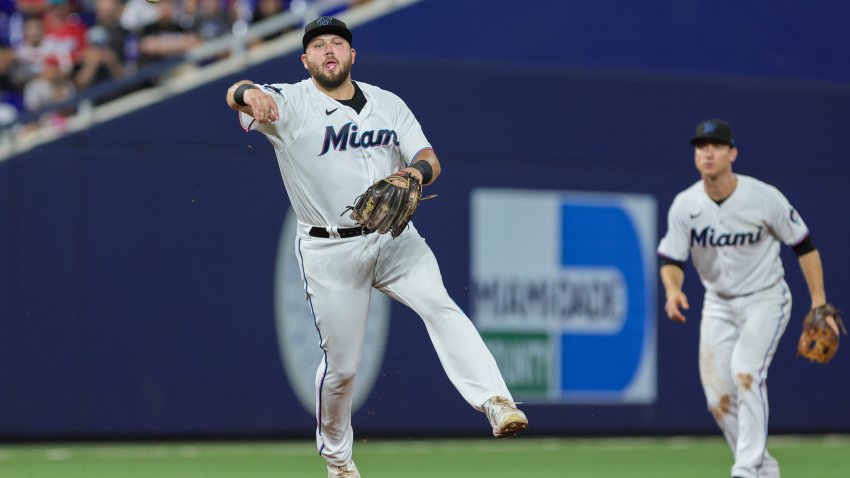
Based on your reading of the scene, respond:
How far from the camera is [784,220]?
1038 centimetres

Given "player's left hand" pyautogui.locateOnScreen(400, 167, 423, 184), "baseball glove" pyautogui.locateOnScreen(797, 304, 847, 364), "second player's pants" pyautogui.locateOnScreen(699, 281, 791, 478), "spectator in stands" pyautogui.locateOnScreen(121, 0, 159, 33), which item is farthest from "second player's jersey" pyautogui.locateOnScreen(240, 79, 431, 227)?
"spectator in stands" pyautogui.locateOnScreen(121, 0, 159, 33)

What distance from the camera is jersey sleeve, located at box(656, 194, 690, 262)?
10617 mm

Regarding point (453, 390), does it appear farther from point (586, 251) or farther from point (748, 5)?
point (748, 5)

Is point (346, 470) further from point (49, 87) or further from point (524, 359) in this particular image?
point (49, 87)

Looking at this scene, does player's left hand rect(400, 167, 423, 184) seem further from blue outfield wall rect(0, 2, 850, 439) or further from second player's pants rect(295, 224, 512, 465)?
blue outfield wall rect(0, 2, 850, 439)

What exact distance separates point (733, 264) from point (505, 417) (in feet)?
10.9

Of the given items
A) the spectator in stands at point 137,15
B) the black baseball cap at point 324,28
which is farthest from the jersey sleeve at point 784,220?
the spectator in stands at point 137,15

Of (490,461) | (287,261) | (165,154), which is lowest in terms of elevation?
(490,461)

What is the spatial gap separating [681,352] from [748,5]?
4.15m

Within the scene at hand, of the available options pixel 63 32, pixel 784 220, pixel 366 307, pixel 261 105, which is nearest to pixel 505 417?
pixel 366 307

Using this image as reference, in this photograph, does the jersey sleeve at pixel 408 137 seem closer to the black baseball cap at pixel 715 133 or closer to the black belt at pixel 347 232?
the black belt at pixel 347 232

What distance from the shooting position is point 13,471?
11188 mm

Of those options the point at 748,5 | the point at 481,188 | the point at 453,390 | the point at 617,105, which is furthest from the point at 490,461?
the point at 748,5

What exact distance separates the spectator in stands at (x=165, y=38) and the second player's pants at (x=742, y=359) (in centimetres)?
704
